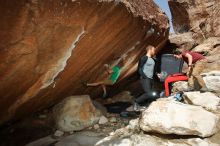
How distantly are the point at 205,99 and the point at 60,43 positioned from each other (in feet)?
11.5

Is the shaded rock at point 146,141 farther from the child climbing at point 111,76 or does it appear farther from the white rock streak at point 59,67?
the child climbing at point 111,76

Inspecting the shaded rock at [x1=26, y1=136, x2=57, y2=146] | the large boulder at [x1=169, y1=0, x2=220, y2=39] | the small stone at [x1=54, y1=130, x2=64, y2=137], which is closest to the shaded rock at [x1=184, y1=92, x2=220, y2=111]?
the small stone at [x1=54, y1=130, x2=64, y2=137]

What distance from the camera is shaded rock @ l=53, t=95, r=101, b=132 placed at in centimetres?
689

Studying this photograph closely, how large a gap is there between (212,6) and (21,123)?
27.7ft

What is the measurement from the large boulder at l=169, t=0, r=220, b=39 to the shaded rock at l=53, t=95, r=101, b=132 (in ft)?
20.0

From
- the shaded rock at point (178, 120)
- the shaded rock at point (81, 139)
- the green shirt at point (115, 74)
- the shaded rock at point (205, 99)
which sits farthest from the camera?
the green shirt at point (115, 74)

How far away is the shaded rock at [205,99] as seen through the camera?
20.7 feet

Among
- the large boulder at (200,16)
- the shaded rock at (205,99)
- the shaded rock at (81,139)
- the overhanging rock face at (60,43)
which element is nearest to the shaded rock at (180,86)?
the shaded rock at (205,99)

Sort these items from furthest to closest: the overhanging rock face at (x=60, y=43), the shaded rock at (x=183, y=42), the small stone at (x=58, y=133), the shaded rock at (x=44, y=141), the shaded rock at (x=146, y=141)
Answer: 1. the shaded rock at (x=183, y=42)
2. the small stone at (x=58, y=133)
3. the shaded rock at (x=44, y=141)
4. the shaded rock at (x=146, y=141)
5. the overhanging rock face at (x=60, y=43)

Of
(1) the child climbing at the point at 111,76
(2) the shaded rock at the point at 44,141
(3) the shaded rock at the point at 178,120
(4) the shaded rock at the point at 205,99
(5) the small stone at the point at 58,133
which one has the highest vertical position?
(1) the child climbing at the point at 111,76

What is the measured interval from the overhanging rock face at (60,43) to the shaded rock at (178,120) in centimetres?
195

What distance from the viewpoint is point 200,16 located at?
11.6 metres

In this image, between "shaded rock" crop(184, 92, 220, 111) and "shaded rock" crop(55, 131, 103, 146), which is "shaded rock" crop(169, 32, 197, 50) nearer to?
"shaded rock" crop(184, 92, 220, 111)

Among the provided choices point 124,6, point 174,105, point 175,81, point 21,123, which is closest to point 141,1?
point 124,6
